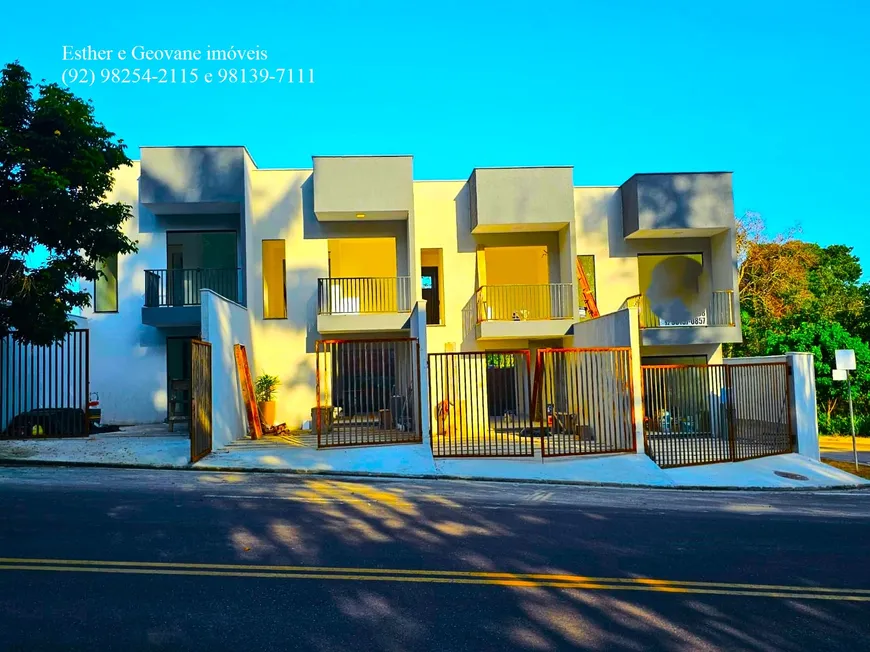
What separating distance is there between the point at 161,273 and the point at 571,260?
1176 centimetres

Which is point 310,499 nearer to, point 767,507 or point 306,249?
point 767,507

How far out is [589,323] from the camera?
714 inches

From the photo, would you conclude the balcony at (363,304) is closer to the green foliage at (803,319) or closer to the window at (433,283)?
the window at (433,283)

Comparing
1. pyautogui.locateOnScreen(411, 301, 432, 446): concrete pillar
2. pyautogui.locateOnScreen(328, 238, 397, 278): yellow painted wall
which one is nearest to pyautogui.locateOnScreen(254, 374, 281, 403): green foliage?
pyautogui.locateOnScreen(328, 238, 397, 278): yellow painted wall

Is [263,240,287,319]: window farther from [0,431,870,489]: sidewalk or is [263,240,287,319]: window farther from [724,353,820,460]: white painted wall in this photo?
[724,353,820,460]: white painted wall

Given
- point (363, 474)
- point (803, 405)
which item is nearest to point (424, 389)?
Result: point (363, 474)

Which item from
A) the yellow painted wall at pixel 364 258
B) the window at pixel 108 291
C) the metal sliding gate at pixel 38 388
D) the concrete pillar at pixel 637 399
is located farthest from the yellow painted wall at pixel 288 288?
the concrete pillar at pixel 637 399

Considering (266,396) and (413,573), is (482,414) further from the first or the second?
(413,573)

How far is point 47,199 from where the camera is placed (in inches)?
492

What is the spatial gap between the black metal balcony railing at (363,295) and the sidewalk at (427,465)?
255 inches

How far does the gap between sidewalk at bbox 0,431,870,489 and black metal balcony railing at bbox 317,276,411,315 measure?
6.48 meters

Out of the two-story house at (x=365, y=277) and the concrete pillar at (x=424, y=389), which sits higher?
the two-story house at (x=365, y=277)

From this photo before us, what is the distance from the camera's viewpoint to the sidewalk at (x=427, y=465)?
12453 mm

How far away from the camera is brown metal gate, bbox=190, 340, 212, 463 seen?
1272 cm
